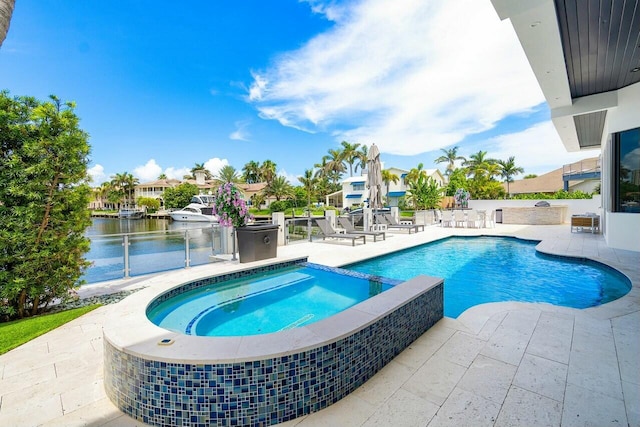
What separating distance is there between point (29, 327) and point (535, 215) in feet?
70.9

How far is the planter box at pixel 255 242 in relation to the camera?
6.56 metres

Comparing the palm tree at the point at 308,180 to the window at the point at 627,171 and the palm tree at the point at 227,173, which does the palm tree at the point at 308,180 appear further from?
the window at the point at 627,171

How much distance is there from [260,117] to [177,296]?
34.6 meters

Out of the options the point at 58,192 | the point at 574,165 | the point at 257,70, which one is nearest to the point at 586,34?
the point at 58,192

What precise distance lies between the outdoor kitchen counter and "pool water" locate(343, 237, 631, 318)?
8.61 m

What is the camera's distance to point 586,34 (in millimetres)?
5043

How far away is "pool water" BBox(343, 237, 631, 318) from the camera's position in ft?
17.3

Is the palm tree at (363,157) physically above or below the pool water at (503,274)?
above

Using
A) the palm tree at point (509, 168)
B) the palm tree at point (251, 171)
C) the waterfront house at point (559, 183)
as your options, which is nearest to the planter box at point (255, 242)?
the waterfront house at point (559, 183)

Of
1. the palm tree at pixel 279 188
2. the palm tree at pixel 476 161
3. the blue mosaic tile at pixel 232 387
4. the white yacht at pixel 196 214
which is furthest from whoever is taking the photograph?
the palm tree at pixel 279 188

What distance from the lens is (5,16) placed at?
204cm

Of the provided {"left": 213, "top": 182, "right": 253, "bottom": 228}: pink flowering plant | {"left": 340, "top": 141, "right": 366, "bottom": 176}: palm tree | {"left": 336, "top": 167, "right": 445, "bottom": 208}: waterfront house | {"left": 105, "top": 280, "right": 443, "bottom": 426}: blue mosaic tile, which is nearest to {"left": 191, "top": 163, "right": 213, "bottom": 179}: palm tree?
{"left": 340, "top": 141, "right": 366, "bottom": 176}: palm tree

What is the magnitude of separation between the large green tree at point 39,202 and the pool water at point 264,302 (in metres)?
1.74

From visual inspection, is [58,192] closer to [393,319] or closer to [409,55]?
[393,319]
